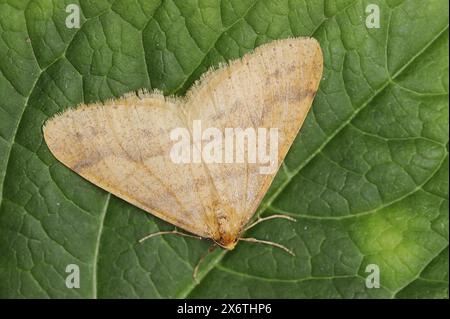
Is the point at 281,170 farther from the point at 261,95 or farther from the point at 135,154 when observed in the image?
the point at 135,154

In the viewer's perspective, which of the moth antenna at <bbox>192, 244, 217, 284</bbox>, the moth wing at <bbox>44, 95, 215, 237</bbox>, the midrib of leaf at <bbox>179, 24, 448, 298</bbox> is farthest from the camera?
the moth antenna at <bbox>192, 244, 217, 284</bbox>

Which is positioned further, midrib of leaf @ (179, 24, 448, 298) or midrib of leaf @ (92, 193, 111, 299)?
midrib of leaf @ (92, 193, 111, 299)

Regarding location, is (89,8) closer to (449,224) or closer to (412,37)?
(412,37)

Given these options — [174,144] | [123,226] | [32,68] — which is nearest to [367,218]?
[174,144]

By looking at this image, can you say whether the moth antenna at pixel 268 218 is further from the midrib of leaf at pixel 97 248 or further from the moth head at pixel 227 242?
the midrib of leaf at pixel 97 248

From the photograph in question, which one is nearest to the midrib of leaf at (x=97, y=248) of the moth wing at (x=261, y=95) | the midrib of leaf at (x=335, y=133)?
the midrib of leaf at (x=335, y=133)

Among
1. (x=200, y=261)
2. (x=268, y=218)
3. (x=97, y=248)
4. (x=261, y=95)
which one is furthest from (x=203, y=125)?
(x=97, y=248)

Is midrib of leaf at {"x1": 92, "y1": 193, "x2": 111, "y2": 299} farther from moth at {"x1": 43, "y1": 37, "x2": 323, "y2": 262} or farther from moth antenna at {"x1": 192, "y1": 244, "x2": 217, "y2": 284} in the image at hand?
moth antenna at {"x1": 192, "y1": 244, "x2": 217, "y2": 284}

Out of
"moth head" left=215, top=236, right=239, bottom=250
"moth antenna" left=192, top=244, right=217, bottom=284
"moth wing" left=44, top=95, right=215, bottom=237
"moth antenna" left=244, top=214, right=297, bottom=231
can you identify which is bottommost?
"moth antenna" left=192, top=244, right=217, bottom=284

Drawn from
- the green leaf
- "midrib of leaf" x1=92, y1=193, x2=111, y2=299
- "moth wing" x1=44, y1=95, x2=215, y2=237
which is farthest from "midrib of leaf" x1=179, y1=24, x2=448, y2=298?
"midrib of leaf" x1=92, y1=193, x2=111, y2=299
